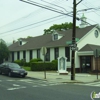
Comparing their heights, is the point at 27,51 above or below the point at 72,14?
below

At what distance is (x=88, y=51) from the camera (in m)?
29.7

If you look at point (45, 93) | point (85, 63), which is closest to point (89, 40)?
point (85, 63)

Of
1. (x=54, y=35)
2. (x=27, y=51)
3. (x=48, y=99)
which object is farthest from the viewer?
(x=27, y=51)

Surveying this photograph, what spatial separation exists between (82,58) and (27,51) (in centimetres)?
1326

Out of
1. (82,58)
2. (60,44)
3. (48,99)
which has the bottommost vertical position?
(48,99)

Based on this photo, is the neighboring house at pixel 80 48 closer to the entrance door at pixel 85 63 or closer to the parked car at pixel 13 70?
the entrance door at pixel 85 63

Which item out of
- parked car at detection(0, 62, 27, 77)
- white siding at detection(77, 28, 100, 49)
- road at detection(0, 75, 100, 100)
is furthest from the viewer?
white siding at detection(77, 28, 100, 49)

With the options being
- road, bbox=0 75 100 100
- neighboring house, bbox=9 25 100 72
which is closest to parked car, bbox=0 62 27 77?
road, bbox=0 75 100 100

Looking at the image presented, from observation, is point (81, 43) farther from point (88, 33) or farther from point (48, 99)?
point (48, 99)

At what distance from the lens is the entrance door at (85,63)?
99.5 ft

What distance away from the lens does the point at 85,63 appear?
31.0 metres

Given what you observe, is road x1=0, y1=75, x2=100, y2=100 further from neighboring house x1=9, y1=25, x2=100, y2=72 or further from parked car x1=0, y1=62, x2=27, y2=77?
neighboring house x1=9, y1=25, x2=100, y2=72

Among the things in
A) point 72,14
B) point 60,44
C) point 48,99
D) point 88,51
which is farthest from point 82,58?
point 48,99

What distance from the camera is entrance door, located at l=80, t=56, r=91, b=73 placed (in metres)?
30.3
